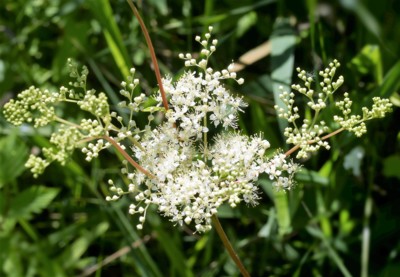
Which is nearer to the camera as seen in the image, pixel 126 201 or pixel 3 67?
pixel 126 201

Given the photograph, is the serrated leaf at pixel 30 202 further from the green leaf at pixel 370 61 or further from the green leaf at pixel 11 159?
the green leaf at pixel 370 61

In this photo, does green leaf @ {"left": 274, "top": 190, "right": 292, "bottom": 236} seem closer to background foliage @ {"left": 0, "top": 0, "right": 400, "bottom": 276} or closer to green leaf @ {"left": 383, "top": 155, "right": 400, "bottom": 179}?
background foliage @ {"left": 0, "top": 0, "right": 400, "bottom": 276}

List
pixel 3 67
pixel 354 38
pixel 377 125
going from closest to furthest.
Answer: pixel 377 125
pixel 354 38
pixel 3 67

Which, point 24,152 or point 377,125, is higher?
point 24,152

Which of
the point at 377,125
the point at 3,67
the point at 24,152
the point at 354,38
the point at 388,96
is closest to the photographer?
the point at 388,96

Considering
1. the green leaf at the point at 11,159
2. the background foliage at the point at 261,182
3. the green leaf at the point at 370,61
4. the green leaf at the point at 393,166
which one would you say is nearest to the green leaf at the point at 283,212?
the background foliage at the point at 261,182

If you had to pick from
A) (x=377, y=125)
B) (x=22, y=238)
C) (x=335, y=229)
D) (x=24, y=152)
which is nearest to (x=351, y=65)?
(x=377, y=125)

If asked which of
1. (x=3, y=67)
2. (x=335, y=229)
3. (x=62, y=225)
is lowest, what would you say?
(x=335, y=229)

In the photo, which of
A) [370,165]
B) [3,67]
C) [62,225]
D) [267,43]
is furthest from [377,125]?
[3,67]

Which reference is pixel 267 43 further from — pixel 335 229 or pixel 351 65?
pixel 335 229
